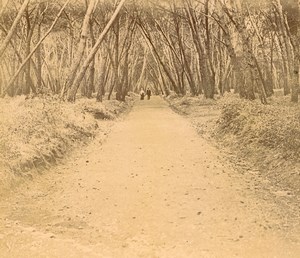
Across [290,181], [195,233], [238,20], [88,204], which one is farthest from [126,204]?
[238,20]

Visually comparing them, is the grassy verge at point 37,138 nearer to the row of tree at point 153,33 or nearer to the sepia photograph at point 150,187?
the sepia photograph at point 150,187

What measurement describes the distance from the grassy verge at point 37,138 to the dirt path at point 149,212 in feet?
0.98

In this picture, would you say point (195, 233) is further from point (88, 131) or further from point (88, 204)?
point (88, 131)

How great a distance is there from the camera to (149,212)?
20.7 feet

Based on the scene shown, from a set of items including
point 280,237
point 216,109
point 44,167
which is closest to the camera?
point 280,237

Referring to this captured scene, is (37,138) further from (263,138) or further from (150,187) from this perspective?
(263,138)

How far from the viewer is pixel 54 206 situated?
676cm

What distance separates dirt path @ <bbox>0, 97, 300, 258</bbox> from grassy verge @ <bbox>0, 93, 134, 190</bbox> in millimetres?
300

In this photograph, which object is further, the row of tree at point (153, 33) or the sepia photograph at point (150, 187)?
the row of tree at point (153, 33)

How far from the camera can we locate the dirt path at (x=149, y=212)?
5.13 m

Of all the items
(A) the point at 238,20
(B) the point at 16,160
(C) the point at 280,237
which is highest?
(A) the point at 238,20

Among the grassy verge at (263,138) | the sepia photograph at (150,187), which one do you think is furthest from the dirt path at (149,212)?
→ the grassy verge at (263,138)

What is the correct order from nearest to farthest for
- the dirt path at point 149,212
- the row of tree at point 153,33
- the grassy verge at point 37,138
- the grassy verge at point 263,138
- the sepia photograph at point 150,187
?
the dirt path at point 149,212 < the sepia photograph at point 150,187 < the grassy verge at point 37,138 < the grassy verge at point 263,138 < the row of tree at point 153,33

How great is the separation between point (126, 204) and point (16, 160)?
2.25m
